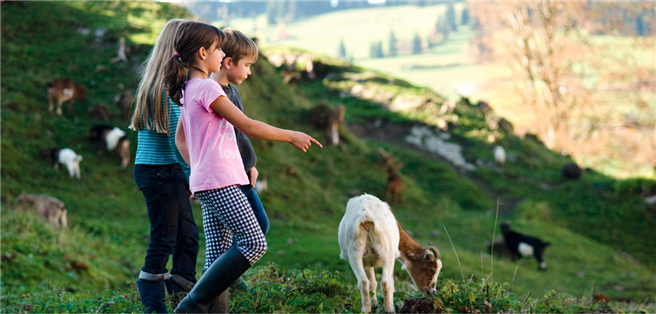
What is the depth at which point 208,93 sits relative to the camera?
3336 mm

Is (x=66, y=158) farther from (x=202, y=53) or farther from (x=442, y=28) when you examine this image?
(x=442, y=28)

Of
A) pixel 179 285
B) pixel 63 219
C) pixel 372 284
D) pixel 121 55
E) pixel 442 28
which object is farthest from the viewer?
pixel 442 28

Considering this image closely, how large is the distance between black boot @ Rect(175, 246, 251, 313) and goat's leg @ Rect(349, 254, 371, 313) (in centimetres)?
113

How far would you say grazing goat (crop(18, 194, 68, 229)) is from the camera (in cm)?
1046

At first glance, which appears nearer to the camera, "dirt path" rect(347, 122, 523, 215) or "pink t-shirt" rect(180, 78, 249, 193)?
"pink t-shirt" rect(180, 78, 249, 193)

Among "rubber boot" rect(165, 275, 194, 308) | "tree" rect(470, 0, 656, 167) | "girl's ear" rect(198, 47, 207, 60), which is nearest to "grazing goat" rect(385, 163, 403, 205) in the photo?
"rubber boot" rect(165, 275, 194, 308)

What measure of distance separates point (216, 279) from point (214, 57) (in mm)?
1546

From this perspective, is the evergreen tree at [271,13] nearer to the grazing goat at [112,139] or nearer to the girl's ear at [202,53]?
the grazing goat at [112,139]

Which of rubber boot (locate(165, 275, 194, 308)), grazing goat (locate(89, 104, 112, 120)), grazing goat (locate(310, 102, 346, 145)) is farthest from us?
grazing goat (locate(310, 102, 346, 145))

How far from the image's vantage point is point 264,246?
3490mm

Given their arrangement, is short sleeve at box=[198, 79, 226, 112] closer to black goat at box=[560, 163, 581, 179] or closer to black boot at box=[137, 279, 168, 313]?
black boot at box=[137, 279, 168, 313]

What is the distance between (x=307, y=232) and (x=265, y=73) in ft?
35.1

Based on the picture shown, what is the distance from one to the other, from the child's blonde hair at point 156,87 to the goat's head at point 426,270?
2615mm

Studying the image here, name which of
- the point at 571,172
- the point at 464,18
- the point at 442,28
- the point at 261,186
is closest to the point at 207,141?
the point at 261,186
